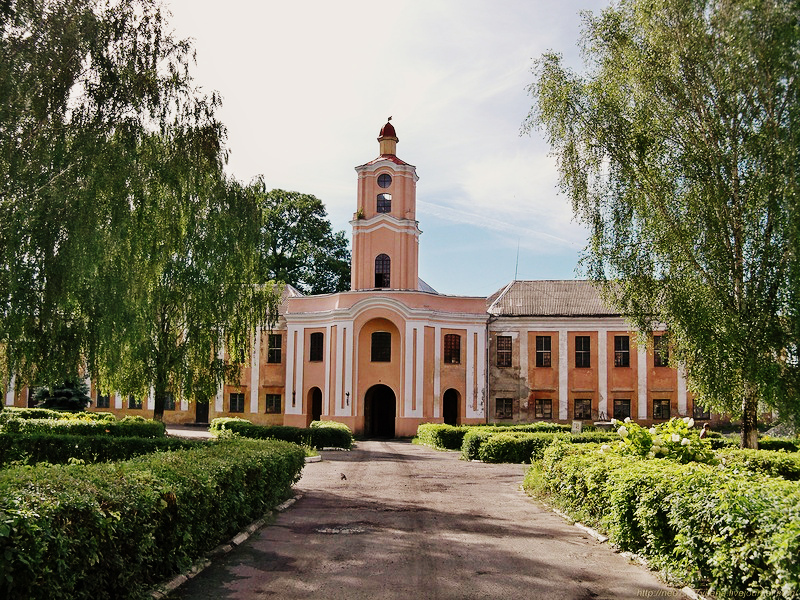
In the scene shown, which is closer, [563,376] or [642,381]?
[642,381]

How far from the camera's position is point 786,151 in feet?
47.4

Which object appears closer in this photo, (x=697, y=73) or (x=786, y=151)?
(x=786, y=151)

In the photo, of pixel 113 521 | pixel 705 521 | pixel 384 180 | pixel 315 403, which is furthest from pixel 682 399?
pixel 113 521

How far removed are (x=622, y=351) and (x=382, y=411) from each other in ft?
44.5

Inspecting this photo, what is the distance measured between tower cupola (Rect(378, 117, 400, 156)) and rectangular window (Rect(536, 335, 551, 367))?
13171mm

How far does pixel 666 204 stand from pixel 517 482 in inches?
294

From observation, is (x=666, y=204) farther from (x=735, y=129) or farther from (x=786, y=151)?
(x=786, y=151)

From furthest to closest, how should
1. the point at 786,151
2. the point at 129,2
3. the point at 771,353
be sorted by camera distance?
the point at 129,2 < the point at 771,353 < the point at 786,151

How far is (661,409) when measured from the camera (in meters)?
40.5

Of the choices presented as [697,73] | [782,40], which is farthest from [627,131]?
[782,40]

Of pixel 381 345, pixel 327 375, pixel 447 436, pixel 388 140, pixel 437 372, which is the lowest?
pixel 447 436

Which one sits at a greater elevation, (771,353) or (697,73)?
(697,73)

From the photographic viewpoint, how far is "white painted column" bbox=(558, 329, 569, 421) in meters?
40.9

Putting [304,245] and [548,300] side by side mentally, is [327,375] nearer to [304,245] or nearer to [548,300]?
[548,300]
